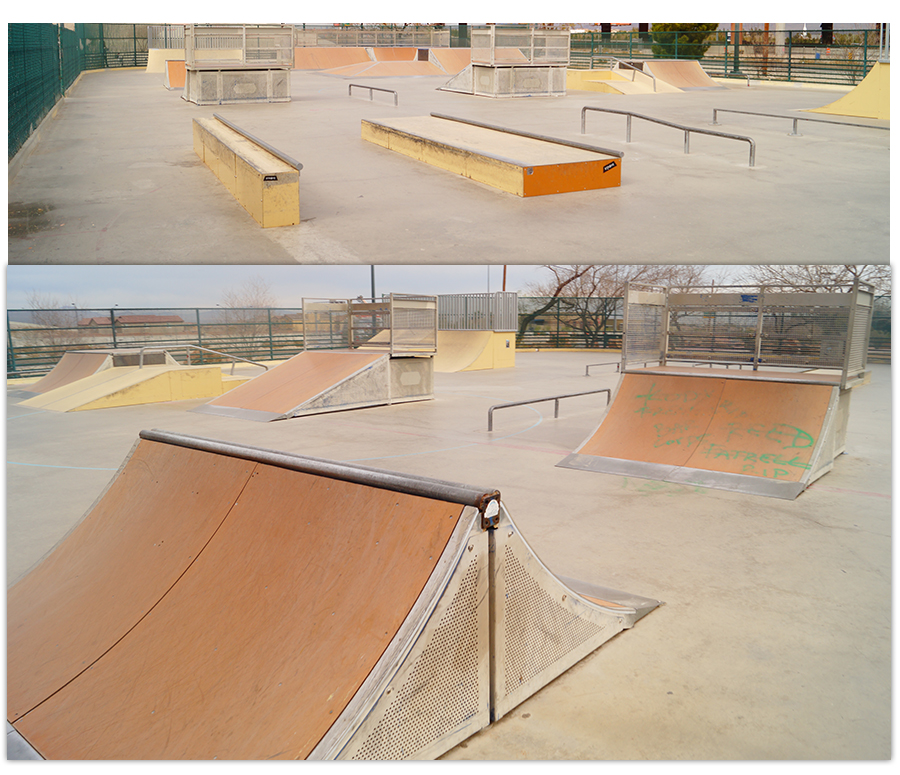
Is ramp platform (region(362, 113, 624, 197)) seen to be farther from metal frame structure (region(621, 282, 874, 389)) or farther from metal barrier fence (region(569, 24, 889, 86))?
metal barrier fence (region(569, 24, 889, 86))

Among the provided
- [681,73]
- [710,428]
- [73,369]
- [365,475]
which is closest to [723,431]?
[710,428]

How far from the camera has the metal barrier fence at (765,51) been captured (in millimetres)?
20000

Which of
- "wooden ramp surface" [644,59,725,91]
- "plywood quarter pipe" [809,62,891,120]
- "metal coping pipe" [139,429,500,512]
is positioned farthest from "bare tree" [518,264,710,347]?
"metal coping pipe" [139,429,500,512]

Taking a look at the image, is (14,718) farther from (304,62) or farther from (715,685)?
(304,62)

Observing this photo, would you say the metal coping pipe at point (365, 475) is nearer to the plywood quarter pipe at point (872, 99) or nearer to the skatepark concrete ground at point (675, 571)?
the skatepark concrete ground at point (675, 571)

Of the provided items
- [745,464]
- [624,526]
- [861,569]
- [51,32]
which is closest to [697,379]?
[745,464]

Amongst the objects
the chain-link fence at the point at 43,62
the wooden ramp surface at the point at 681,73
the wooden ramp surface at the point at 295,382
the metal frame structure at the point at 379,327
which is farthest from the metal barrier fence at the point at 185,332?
the wooden ramp surface at the point at 681,73

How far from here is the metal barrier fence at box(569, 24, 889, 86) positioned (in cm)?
2000

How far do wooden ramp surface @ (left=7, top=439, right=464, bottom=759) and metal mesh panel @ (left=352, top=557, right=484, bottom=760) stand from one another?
0.15 meters

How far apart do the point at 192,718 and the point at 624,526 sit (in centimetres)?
368

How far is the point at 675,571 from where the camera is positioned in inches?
173

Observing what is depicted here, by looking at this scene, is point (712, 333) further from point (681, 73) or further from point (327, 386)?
point (681, 73)

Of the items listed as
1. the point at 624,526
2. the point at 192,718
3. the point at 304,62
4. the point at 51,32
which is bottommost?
the point at 624,526

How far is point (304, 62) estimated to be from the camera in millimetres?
29422
